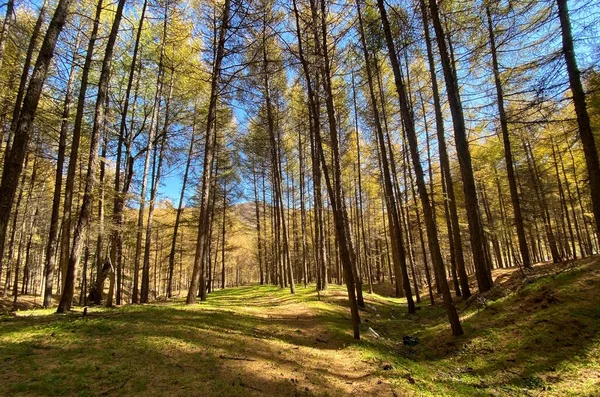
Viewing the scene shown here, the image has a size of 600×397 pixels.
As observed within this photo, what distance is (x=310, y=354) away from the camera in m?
6.50

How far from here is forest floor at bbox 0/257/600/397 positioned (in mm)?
4289

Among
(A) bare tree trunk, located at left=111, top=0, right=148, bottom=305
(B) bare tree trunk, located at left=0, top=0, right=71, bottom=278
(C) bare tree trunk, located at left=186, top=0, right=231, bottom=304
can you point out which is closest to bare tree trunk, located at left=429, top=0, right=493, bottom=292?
(C) bare tree trunk, located at left=186, top=0, right=231, bottom=304

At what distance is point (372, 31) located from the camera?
10484 millimetres

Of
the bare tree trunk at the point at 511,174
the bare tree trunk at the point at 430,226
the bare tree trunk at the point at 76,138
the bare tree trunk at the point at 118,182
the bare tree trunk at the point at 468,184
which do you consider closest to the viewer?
the bare tree trunk at the point at 430,226

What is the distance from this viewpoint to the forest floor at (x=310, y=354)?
14.1 ft

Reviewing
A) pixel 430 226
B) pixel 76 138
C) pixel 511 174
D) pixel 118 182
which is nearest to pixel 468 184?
pixel 430 226

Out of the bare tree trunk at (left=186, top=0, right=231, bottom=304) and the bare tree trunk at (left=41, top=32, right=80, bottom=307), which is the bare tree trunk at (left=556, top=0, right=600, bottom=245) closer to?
the bare tree trunk at (left=186, top=0, right=231, bottom=304)

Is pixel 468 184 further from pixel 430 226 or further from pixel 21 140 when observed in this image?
pixel 21 140

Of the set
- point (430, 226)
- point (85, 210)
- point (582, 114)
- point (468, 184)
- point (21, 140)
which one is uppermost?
point (582, 114)

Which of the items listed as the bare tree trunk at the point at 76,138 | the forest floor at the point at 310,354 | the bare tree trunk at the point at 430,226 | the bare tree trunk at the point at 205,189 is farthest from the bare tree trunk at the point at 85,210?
the bare tree trunk at the point at 430,226

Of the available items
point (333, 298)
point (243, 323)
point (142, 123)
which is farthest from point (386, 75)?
point (243, 323)

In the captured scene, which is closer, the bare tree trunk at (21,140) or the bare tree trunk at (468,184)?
the bare tree trunk at (21,140)

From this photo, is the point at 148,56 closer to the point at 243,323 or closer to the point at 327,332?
the point at 243,323

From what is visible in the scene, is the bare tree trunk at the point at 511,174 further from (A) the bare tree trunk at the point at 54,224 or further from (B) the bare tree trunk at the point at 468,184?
(A) the bare tree trunk at the point at 54,224
